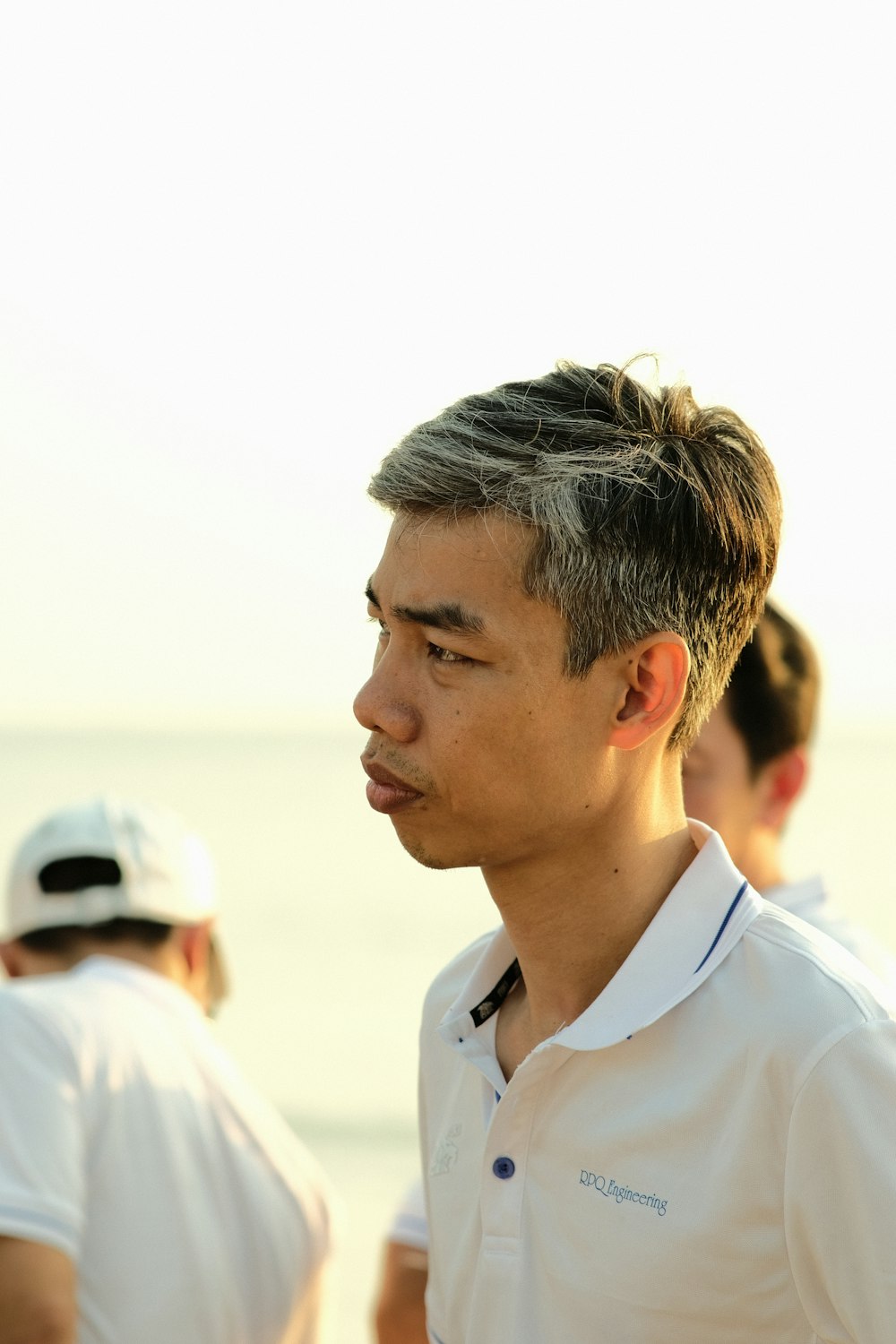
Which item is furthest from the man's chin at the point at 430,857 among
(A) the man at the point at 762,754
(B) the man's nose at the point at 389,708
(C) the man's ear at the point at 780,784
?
(C) the man's ear at the point at 780,784

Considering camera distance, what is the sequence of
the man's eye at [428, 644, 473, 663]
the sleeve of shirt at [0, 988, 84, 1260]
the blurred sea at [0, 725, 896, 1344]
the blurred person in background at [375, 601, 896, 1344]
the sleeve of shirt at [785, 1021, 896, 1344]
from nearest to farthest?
the sleeve of shirt at [785, 1021, 896, 1344] → the man's eye at [428, 644, 473, 663] → the sleeve of shirt at [0, 988, 84, 1260] → the blurred person in background at [375, 601, 896, 1344] → the blurred sea at [0, 725, 896, 1344]

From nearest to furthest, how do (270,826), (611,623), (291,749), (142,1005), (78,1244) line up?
(611,623), (78,1244), (142,1005), (270,826), (291,749)

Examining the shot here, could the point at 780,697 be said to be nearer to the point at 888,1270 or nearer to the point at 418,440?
the point at 418,440

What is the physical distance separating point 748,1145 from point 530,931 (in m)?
0.41

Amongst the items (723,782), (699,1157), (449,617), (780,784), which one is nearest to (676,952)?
(699,1157)

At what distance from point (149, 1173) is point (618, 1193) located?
1.40 m

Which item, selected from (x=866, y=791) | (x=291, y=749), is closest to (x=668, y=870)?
(x=866, y=791)

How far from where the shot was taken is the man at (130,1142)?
279 cm

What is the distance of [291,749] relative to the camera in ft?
163

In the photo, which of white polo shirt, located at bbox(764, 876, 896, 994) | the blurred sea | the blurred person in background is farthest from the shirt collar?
the blurred sea

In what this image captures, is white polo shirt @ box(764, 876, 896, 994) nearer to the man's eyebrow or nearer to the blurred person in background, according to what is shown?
the blurred person in background

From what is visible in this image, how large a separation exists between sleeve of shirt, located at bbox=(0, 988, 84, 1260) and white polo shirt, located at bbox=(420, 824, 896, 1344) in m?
0.96

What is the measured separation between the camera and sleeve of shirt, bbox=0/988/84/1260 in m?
2.75

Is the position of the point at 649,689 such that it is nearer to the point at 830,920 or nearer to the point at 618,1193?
the point at 618,1193
